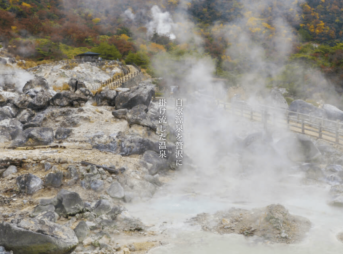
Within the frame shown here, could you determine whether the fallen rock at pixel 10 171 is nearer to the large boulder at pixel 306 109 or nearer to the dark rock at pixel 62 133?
the dark rock at pixel 62 133

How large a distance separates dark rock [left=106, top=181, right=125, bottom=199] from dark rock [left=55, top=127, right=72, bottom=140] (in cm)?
321

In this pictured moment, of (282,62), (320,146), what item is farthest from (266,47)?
(320,146)

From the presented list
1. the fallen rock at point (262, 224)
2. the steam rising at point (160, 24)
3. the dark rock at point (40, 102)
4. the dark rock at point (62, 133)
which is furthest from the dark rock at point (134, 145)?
the steam rising at point (160, 24)

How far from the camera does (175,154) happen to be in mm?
9430

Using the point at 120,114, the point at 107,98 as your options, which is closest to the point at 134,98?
the point at 120,114

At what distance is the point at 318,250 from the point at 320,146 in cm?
578

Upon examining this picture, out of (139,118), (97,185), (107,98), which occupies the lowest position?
(97,185)

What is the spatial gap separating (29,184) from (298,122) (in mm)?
8842

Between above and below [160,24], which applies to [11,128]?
below

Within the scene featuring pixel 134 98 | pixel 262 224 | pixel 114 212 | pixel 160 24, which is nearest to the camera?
pixel 262 224

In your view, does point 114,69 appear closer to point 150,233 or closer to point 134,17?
point 150,233

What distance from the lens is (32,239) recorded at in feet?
14.4

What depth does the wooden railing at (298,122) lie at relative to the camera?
10.1m

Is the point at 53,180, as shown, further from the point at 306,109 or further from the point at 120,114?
the point at 306,109
